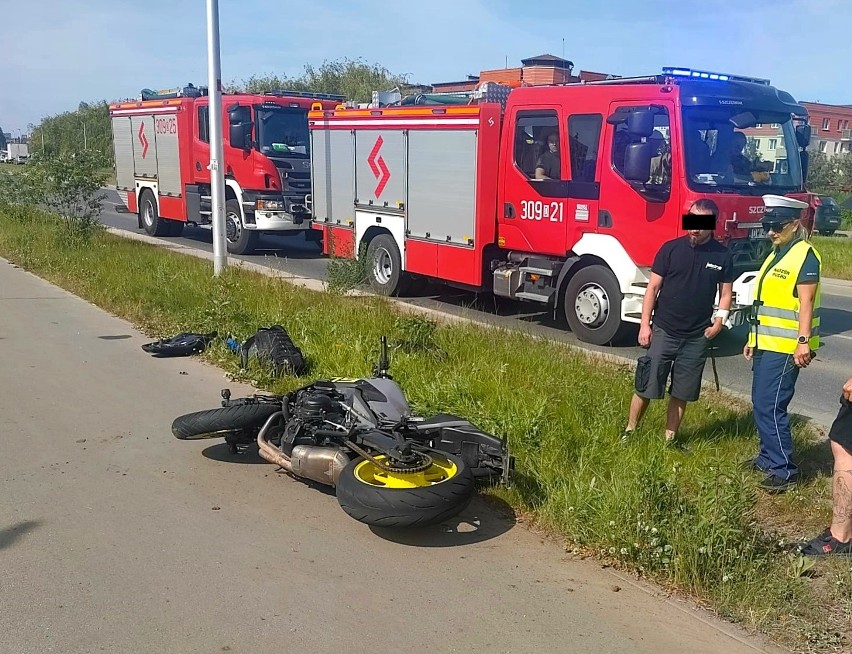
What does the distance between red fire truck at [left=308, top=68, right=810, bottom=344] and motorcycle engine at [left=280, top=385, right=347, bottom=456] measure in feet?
12.7

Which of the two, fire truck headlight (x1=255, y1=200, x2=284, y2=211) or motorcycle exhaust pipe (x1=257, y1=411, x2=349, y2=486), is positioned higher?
fire truck headlight (x1=255, y1=200, x2=284, y2=211)

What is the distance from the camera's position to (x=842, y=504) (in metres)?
3.87

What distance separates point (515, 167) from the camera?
9.85m

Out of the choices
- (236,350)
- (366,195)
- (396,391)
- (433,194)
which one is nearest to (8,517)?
(396,391)

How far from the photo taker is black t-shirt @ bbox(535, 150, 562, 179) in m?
9.36

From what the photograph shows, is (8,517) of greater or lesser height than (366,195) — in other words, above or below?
below

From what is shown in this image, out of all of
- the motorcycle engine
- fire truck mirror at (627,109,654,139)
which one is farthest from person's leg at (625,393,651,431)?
fire truck mirror at (627,109,654,139)

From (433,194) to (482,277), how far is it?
141 centimetres

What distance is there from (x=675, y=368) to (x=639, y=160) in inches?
142

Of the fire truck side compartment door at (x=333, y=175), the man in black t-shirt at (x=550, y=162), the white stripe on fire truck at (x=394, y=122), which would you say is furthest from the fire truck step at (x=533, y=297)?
the fire truck side compartment door at (x=333, y=175)

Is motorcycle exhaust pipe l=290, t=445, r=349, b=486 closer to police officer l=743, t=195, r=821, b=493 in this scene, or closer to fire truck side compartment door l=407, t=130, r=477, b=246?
police officer l=743, t=195, r=821, b=493

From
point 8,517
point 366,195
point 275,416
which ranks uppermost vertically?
point 366,195

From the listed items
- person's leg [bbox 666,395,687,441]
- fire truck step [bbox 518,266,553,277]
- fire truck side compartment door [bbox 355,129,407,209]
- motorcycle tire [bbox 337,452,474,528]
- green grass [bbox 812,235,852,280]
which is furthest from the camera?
green grass [bbox 812,235,852,280]

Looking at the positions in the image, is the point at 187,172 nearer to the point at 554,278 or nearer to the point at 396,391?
the point at 554,278
